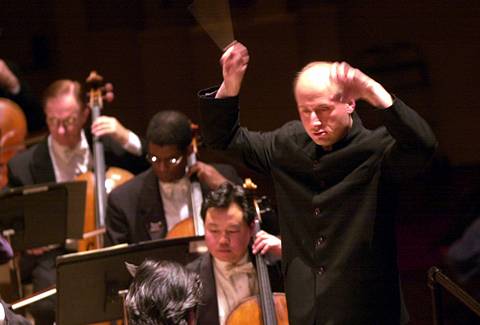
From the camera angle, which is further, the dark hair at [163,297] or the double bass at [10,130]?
the double bass at [10,130]

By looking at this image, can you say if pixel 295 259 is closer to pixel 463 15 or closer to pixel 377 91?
pixel 377 91

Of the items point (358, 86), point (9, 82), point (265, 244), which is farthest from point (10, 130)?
point (358, 86)

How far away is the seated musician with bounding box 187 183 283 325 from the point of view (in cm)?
260

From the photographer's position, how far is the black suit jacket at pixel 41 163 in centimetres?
359

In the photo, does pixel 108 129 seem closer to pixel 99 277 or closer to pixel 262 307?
pixel 99 277

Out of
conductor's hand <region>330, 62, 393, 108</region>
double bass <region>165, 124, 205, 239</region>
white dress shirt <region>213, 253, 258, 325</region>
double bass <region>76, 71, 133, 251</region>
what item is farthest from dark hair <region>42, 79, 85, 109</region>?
conductor's hand <region>330, 62, 393, 108</region>

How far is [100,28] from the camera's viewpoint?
12.8 ft

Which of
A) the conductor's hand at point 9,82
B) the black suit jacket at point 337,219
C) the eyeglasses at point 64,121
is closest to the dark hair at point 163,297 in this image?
the black suit jacket at point 337,219

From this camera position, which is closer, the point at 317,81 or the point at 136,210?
the point at 317,81

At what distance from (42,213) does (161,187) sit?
0.43 metres

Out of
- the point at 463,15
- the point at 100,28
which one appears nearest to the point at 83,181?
the point at 100,28

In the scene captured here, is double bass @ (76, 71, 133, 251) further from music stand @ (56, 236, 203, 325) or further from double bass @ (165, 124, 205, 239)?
music stand @ (56, 236, 203, 325)

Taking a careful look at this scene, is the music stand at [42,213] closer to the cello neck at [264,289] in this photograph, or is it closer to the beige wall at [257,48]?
the beige wall at [257,48]

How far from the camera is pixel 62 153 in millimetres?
3625
